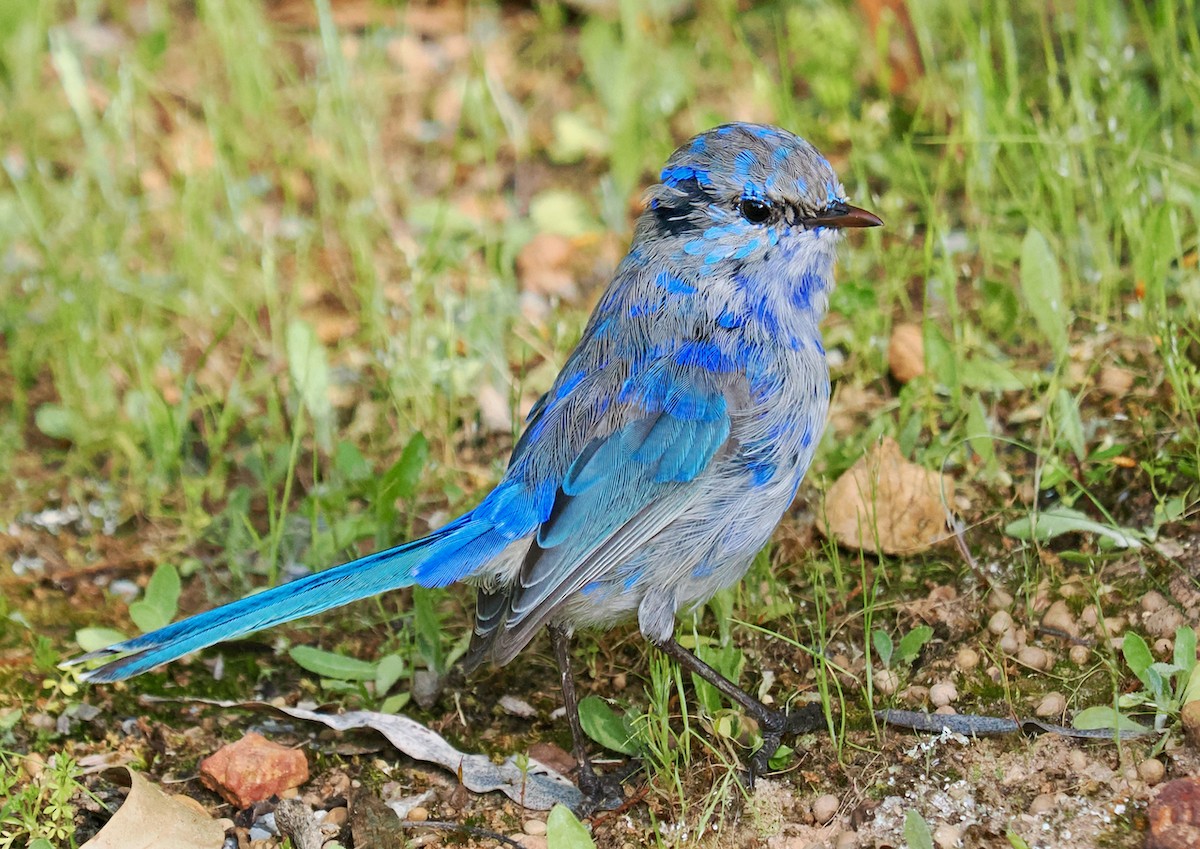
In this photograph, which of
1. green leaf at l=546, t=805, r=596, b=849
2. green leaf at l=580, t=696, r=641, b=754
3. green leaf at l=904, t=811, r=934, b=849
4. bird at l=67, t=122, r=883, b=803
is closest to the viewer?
green leaf at l=904, t=811, r=934, b=849

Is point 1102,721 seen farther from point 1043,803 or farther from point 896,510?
point 896,510

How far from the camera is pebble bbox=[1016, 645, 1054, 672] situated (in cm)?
358

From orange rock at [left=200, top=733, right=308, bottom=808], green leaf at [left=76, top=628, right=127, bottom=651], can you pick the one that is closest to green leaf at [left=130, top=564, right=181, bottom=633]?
green leaf at [left=76, top=628, right=127, bottom=651]

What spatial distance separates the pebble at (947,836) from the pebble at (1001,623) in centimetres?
67

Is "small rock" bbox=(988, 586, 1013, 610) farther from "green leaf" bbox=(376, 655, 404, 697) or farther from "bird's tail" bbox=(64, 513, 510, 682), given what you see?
"green leaf" bbox=(376, 655, 404, 697)

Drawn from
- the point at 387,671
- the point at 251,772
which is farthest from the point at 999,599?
the point at 251,772

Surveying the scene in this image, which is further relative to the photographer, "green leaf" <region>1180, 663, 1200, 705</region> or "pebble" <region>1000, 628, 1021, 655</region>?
"pebble" <region>1000, 628, 1021, 655</region>

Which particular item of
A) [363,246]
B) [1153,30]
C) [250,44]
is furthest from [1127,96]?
[250,44]

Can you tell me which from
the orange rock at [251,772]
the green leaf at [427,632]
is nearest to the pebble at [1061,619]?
the green leaf at [427,632]

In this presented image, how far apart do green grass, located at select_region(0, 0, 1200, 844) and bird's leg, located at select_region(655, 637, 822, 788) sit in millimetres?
134

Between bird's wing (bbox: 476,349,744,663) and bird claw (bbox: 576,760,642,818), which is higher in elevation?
bird's wing (bbox: 476,349,744,663)

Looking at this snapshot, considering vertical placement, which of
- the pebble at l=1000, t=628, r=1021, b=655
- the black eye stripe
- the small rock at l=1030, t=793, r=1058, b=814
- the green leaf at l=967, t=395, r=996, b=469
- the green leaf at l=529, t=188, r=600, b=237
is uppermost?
the black eye stripe

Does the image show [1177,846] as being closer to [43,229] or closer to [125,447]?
[125,447]

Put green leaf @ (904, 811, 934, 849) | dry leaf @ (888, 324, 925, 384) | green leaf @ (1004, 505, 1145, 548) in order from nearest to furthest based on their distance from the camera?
1. green leaf @ (904, 811, 934, 849)
2. green leaf @ (1004, 505, 1145, 548)
3. dry leaf @ (888, 324, 925, 384)
